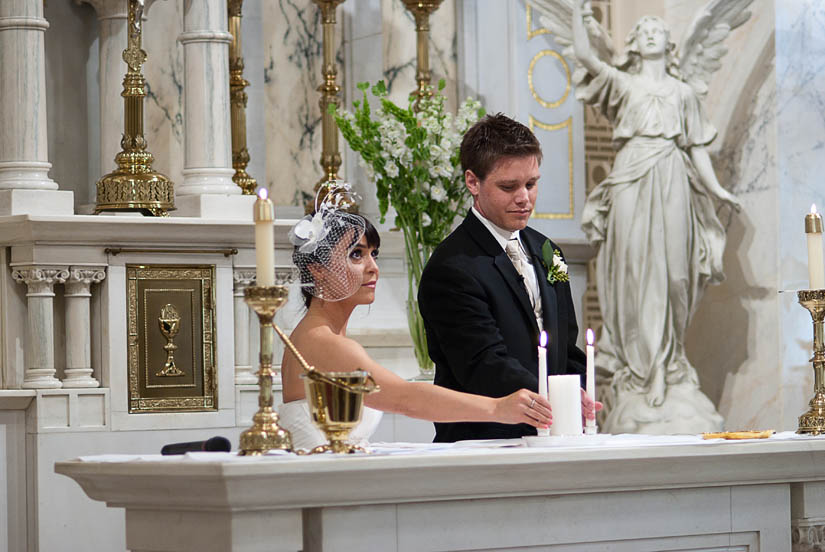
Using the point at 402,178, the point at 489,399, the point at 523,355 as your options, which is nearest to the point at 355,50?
the point at 402,178

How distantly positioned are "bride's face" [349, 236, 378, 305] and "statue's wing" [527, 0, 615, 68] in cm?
372

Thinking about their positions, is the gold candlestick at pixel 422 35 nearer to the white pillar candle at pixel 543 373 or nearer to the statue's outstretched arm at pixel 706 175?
the statue's outstretched arm at pixel 706 175

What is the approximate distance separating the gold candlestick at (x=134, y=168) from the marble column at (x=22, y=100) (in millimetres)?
193

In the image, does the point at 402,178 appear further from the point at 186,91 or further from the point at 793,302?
the point at 793,302

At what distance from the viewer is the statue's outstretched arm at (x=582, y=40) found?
7.00 m

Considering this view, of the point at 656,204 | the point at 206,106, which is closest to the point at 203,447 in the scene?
the point at 206,106

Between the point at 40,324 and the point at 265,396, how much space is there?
3.22 m

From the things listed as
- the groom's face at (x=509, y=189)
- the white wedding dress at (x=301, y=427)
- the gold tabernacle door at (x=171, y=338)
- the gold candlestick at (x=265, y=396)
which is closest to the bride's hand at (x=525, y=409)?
the white wedding dress at (x=301, y=427)

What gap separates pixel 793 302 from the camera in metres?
7.32

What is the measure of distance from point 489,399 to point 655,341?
3.74m

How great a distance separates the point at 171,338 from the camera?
20.1ft

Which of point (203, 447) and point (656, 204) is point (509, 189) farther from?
point (656, 204)

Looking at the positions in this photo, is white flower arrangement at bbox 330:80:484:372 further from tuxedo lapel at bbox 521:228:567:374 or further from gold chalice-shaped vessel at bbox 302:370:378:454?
gold chalice-shaped vessel at bbox 302:370:378:454

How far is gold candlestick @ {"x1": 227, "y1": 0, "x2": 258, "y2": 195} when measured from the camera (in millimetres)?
7133
